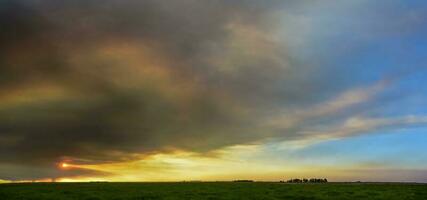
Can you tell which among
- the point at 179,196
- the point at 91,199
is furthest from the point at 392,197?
the point at 91,199

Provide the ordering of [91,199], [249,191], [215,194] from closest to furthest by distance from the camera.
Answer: [91,199] < [215,194] < [249,191]

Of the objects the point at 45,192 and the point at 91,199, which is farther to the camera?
the point at 45,192

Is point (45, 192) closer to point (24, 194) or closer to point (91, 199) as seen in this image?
point (24, 194)

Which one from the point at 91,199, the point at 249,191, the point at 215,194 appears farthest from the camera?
the point at 249,191

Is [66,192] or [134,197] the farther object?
[66,192]

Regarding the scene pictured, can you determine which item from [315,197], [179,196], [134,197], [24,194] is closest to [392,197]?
[315,197]

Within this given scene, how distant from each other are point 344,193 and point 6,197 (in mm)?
39027

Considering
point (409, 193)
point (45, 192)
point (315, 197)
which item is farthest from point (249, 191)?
point (45, 192)

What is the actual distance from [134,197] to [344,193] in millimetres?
25234

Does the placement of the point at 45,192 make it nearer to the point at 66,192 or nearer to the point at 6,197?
the point at 66,192

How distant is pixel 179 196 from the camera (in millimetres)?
53031

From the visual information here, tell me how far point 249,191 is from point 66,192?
22.6m

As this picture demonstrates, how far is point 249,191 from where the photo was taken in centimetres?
5962

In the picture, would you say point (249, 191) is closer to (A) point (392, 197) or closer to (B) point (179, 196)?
(B) point (179, 196)
